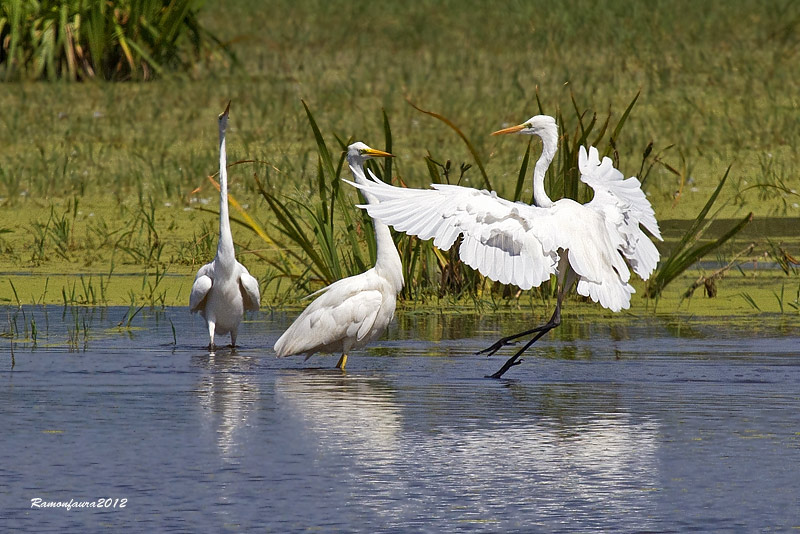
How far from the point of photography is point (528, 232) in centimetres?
754

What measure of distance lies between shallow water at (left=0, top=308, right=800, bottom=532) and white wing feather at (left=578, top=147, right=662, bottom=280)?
50cm

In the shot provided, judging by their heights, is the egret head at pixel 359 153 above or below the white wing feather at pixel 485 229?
above

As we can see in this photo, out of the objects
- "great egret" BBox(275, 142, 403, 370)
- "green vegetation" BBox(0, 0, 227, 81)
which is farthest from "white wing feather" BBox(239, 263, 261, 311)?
"green vegetation" BBox(0, 0, 227, 81)

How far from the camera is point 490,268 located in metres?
7.45

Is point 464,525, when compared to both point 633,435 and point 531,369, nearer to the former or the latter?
point 633,435

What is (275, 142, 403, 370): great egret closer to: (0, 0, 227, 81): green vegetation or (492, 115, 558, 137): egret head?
(492, 115, 558, 137): egret head

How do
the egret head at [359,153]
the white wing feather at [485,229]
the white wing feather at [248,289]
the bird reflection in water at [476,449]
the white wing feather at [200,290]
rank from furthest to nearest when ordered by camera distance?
the white wing feather at [248,289] → the white wing feather at [200,290] → the egret head at [359,153] → the white wing feather at [485,229] → the bird reflection in water at [476,449]

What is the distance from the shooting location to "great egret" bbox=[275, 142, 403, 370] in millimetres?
8250

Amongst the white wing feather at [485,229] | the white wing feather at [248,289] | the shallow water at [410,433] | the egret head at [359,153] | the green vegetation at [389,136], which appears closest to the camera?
the shallow water at [410,433]

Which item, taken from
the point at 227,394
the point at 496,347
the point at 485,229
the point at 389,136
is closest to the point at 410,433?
the point at 227,394

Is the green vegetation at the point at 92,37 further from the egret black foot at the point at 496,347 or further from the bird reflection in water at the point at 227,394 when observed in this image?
the egret black foot at the point at 496,347

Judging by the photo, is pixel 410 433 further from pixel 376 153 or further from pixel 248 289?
pixel 248 289

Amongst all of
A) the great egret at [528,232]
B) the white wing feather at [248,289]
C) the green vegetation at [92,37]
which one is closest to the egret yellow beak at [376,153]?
the great egret at [528,232]

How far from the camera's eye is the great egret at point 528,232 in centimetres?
745
